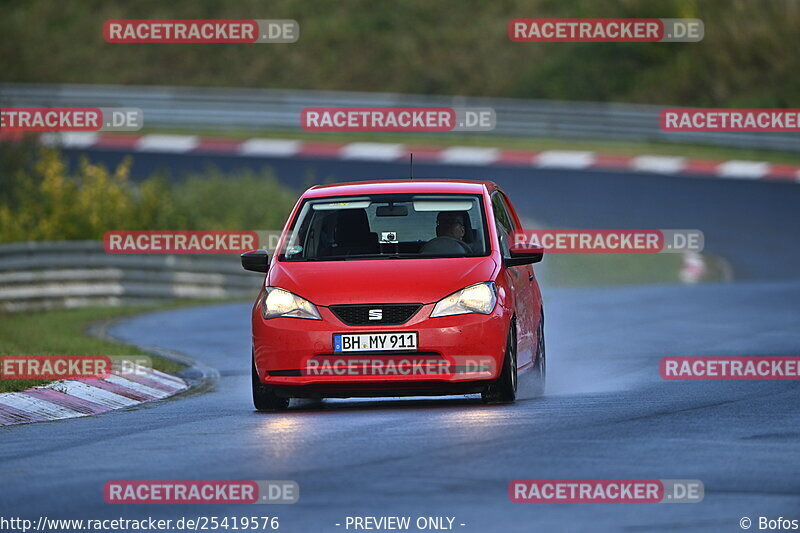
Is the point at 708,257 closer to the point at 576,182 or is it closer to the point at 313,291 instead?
the point at 576,182

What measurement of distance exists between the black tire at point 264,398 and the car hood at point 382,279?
0.68 metres

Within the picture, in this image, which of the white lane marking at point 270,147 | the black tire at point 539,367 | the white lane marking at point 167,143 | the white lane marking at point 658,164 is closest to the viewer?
the black tire at point 539,367

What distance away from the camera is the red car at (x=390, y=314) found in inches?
Result: 464

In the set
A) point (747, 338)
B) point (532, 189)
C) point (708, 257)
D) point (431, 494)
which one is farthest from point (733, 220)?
point (431, 494)

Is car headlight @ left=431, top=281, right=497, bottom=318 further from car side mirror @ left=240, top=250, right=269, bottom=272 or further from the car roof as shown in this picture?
car side mirror @ left=240, top=250, right=269, bottom=272

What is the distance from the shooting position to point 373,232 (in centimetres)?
1304

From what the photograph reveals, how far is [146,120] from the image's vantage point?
149 feet

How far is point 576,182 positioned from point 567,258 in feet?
6.28

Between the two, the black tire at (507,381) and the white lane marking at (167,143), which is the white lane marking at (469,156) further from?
the black tire at (507,381)

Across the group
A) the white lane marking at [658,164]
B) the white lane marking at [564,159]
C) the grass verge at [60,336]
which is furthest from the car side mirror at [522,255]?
the white lane marking at [564,159]

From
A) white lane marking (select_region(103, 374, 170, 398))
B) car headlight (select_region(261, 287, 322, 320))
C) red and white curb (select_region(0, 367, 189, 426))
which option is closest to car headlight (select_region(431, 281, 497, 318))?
car headlight (select_region(261, 287, 322, 320))

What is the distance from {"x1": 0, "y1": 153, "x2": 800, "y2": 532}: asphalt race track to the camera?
7.95m

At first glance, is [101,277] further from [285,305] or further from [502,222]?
[285,305]

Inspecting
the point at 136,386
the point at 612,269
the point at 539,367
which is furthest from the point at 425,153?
the point at 539,367
